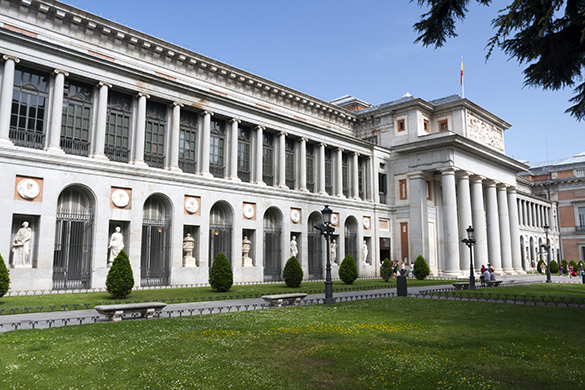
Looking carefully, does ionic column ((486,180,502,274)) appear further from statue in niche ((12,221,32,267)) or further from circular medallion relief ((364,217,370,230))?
statue in niche ((12,221,32,267))

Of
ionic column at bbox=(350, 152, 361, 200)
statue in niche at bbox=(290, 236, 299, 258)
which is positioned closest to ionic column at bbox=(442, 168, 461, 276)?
ionic column at bbox=(350, 152, 361, 200)

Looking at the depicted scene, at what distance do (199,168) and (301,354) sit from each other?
958 inches

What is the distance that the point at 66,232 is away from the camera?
2503 centimetres

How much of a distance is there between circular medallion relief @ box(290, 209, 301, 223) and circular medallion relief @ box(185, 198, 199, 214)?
9.13 meters

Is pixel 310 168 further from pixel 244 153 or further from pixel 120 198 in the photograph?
pixel 120 198

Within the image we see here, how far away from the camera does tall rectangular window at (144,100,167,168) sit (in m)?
30.0

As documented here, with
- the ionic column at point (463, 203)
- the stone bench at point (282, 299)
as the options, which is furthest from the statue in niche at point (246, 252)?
the ionic column at point (463, 203)

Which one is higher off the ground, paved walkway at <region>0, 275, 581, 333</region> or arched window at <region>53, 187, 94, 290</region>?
arched window at <region>53, 187, 94, 290</region>

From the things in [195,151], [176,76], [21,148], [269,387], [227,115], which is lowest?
[269,387]

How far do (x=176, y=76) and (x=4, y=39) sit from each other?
A: 12216 mm

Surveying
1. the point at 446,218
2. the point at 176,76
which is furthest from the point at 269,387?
the point at 446,218

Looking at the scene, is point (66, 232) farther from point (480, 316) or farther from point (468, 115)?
point (468, 115)

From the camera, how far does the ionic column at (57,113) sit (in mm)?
24688

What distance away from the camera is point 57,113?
82.0ft
